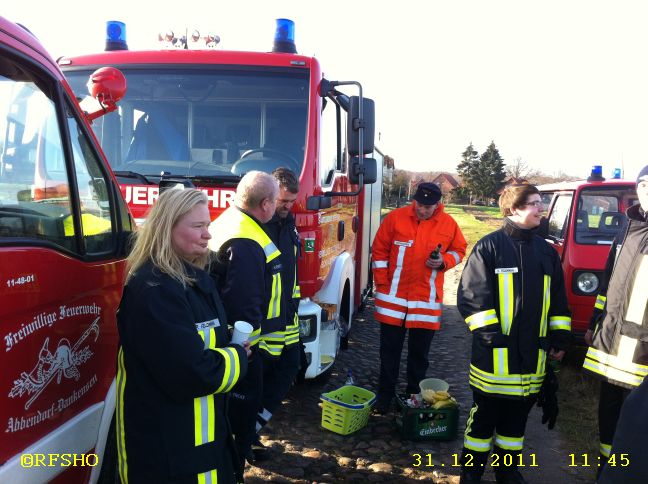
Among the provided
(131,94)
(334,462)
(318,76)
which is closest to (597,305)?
(334,462)

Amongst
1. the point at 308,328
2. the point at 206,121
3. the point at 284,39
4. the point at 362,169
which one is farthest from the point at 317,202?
the point at 284,39

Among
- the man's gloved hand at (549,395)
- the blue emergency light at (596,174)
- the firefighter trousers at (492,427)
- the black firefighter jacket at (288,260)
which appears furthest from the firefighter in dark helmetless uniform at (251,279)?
the blue emergency light at (596,174)

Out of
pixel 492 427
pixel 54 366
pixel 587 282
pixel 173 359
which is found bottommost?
pixel 492 427

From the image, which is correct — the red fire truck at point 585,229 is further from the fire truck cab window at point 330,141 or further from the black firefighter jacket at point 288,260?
the black firefighter jacket at point 288,260

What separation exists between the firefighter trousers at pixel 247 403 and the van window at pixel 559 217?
4.28 m

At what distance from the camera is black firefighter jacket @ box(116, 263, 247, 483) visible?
1853 mm

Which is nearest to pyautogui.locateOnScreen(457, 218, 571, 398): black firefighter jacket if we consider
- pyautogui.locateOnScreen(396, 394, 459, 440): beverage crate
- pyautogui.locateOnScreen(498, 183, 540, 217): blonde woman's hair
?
pyautogui.locateOnScreen(498, 183, 540, 217): blonde woman's hair

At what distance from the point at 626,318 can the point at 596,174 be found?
155 inches

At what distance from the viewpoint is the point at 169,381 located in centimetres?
186

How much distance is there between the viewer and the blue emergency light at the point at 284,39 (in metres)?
4.48

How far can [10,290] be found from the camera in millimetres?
1714

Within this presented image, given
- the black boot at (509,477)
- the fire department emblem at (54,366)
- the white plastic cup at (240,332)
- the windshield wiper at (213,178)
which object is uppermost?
the windshield wiper at (213,178)

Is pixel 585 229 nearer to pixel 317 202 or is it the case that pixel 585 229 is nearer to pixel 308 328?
pixel 317 202

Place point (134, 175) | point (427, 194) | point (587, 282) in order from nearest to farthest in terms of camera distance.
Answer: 1. point (134, 175)
2. point (427, 194)
3. point (587, 282)
